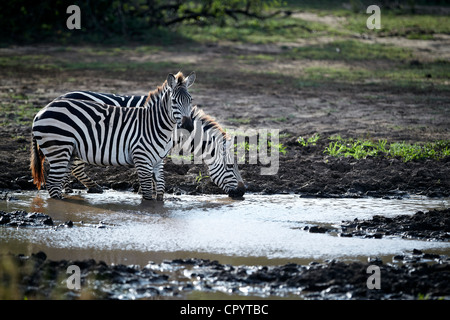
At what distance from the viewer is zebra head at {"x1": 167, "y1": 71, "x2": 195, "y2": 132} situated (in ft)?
27.7

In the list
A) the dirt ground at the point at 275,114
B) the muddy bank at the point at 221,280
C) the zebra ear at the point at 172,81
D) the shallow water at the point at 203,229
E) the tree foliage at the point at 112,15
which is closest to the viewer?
the muddy bank at the point at 221,280

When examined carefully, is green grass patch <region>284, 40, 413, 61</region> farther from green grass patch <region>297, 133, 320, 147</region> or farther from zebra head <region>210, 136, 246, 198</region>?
zebra head <region>210, 136, 246, 198</region>

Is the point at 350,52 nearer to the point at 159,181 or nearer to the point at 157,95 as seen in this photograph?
the point at 157,95

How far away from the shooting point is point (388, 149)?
1105 centimetres

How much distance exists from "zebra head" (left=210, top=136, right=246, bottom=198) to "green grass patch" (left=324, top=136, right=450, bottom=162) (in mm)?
2327

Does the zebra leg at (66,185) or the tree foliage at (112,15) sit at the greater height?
the tree foliage at (112,15)

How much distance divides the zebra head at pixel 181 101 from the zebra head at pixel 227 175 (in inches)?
33.3

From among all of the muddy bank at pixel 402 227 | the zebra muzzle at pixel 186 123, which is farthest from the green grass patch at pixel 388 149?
the zebra muzzle at pixel 186 123

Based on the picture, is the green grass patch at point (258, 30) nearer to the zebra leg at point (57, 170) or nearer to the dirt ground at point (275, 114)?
the dirt ground at point (275, 114)

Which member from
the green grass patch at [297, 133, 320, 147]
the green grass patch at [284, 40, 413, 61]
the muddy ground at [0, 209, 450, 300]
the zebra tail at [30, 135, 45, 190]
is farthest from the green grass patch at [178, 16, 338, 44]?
the muddy ground at [0, 209, 450, 300]

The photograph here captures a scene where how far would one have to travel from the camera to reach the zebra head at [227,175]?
9.00m

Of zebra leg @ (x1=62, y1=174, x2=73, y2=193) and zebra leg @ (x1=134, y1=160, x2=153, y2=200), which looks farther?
zebra leg @ (x1=62, y1=174, x2=73, y2=193)

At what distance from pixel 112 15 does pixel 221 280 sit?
16.7m
